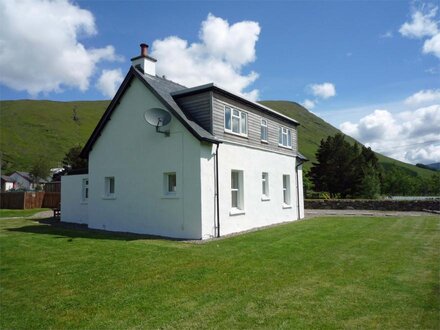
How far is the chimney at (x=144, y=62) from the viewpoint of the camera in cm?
1612

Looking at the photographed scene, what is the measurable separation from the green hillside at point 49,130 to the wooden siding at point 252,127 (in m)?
102

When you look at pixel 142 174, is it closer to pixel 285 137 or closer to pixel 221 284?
pixel 221 284

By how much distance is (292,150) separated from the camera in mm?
22234

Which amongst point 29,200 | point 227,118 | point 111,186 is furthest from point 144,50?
point 29,200

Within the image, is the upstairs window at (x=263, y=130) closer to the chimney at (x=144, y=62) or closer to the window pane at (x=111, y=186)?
the chimney at (x=144, y=62)

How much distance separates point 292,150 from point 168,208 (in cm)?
1100

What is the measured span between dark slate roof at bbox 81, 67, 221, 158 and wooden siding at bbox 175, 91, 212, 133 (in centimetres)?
36

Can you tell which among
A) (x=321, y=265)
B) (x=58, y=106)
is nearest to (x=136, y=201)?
(x=321, y=265)

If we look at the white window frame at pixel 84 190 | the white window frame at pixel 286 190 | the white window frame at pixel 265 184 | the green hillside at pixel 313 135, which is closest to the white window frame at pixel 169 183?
the white window frame at pixel 265 184

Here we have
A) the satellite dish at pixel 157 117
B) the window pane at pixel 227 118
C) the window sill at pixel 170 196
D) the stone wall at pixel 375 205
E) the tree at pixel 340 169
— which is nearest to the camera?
the window sill at pixel 170 196

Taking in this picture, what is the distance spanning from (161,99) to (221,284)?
9416 mm

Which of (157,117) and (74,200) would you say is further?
(74,200)

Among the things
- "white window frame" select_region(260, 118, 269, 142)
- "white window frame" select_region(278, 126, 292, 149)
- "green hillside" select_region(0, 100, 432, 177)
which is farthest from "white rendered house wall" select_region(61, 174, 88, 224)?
"green hillside" select_region(0, 100, 432, 177)

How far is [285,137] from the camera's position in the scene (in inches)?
851
